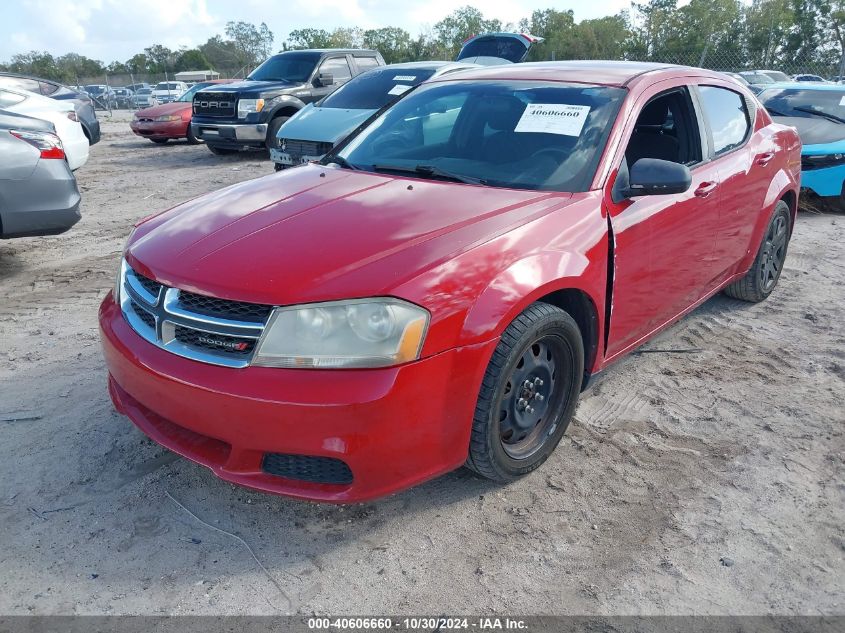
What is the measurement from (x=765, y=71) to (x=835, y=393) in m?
21.9

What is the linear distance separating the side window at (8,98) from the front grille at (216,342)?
27.9 feet

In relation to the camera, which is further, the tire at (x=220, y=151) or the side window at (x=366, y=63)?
the side window at (x=366, y=63)

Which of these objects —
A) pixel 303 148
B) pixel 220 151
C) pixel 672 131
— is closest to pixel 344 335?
pixel 672 131

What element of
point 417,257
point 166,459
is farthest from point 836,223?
point 166,459

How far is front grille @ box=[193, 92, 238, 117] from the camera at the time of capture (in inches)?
463

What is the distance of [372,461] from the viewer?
2.31 meters

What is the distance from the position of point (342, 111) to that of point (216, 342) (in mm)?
7063

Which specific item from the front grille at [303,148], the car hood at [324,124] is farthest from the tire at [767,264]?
the front grille at [303,148]

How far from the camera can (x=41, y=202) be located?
5.29 metres

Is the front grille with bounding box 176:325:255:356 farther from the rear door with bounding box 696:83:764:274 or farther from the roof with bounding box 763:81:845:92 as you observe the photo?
the roof with bounding box 763:81:845:92

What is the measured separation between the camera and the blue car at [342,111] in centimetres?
857

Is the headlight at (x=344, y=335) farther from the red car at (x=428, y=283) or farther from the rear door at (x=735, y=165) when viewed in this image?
the rear door at (x=735, y=165)

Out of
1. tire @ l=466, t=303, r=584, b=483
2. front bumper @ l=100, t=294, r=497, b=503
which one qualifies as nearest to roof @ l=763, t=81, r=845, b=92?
tire @ l=466, t=303, r=584, b=483

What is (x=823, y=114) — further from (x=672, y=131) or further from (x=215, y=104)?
(x=215, y=104)
